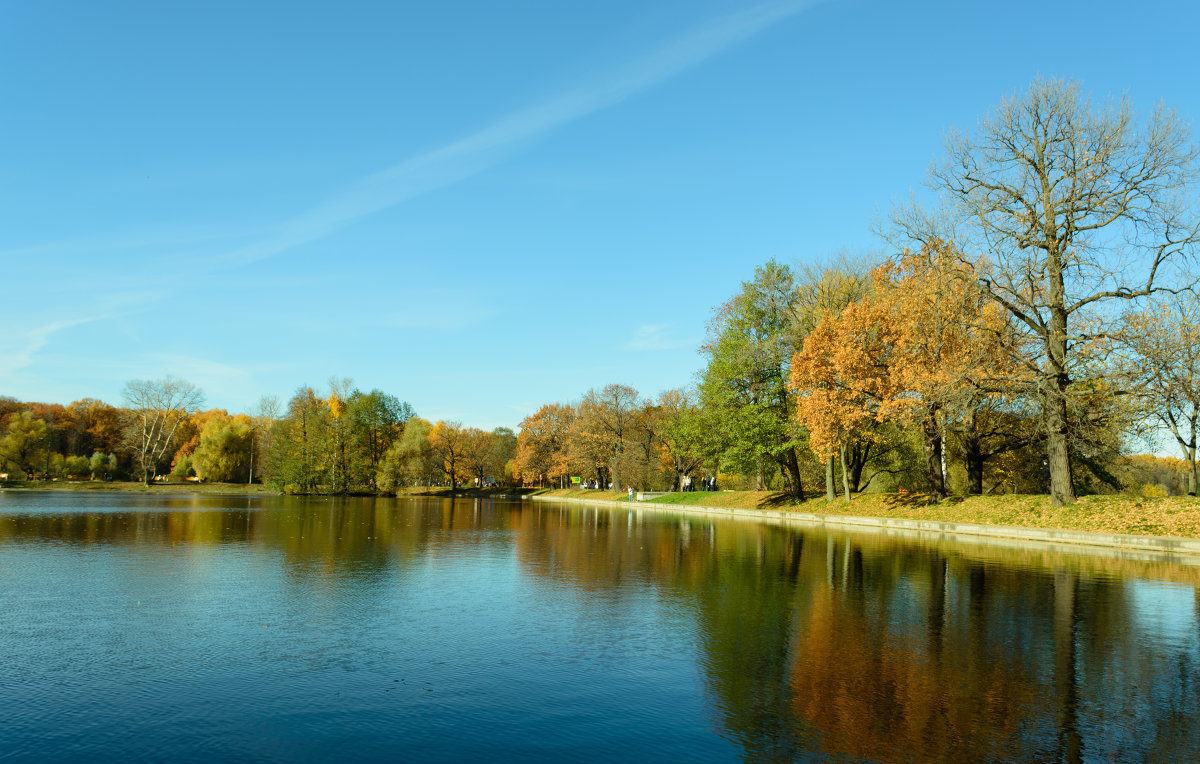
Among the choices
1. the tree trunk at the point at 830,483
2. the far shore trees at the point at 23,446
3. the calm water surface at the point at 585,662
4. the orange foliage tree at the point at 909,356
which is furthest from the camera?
the far shore trees at the point at 23,446

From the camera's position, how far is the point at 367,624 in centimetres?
1016

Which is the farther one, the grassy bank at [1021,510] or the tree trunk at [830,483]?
the tree trunk at [830,483]

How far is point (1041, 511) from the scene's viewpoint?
27312 mm

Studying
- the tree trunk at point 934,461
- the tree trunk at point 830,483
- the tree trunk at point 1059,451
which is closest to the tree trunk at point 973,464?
the tree trunk at point 934,461

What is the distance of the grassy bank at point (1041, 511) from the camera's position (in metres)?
23.3

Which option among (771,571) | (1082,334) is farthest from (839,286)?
(771,571)

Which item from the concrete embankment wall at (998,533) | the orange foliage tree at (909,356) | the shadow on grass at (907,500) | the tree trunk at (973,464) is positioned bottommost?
the concrete embankment wall at (998,533)

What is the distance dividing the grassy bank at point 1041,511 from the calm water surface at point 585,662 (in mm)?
7465

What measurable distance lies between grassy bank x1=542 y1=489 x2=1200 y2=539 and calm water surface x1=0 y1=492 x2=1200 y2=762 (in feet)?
24.5

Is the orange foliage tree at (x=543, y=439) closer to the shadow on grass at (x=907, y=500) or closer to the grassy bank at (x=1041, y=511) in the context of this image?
the grassy bank at (x=1041, y=511)

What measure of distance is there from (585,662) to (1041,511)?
2475 centimetres

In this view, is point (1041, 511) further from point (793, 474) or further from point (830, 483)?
point (793, 474)

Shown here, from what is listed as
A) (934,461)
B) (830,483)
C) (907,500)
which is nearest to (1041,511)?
(934,461)

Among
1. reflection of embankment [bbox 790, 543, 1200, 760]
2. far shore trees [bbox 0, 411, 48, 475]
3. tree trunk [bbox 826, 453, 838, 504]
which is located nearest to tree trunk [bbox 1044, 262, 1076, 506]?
tree trunk [bbox 826, 453, 838, 504]
